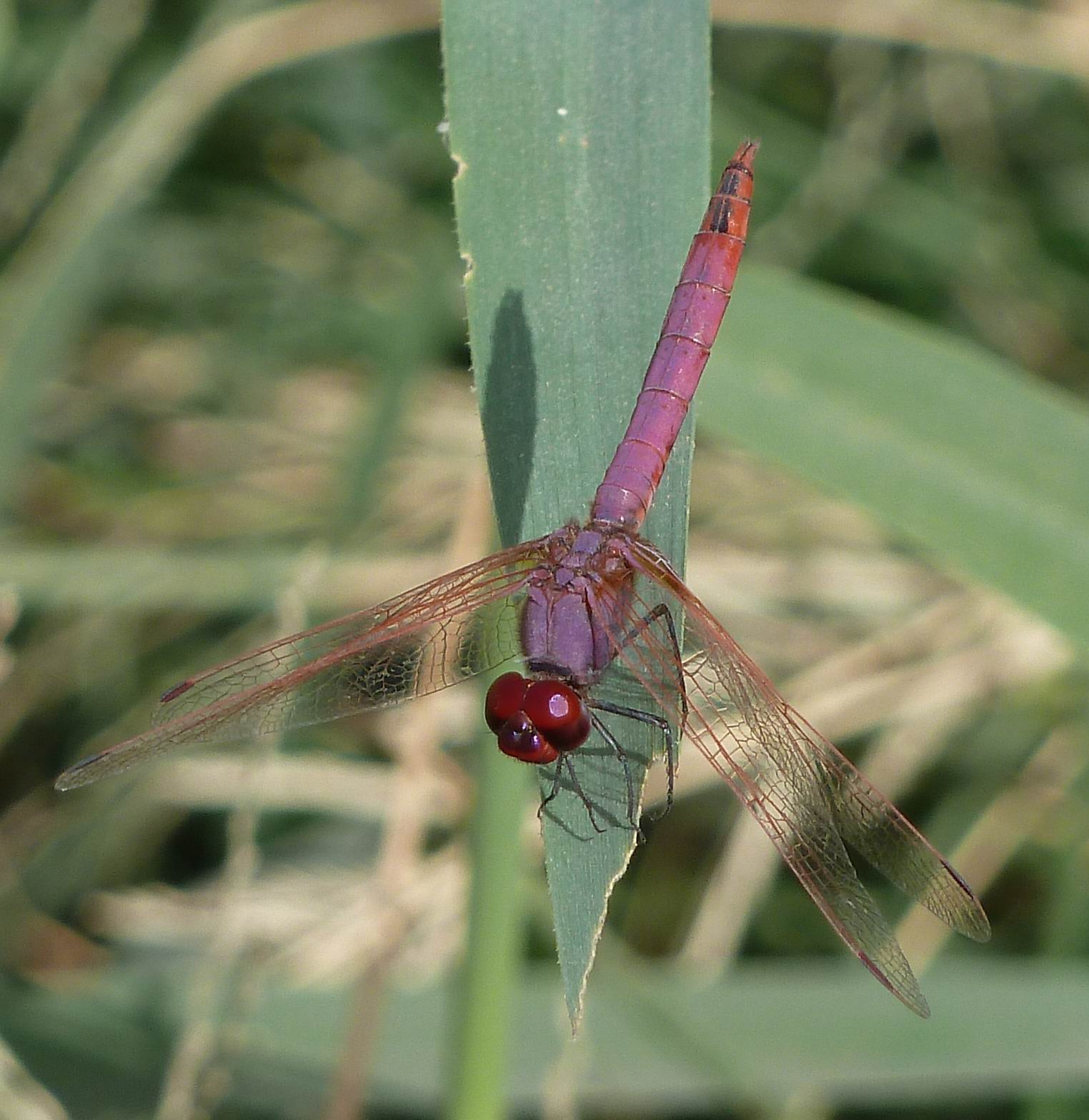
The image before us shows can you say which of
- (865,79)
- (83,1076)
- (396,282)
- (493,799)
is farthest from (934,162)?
(83,1076)

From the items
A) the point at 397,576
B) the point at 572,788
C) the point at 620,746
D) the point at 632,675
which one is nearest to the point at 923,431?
the point at 632,675

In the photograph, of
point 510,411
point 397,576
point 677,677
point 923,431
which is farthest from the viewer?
point 397,576

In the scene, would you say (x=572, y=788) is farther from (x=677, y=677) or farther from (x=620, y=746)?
(x=677, y=677)

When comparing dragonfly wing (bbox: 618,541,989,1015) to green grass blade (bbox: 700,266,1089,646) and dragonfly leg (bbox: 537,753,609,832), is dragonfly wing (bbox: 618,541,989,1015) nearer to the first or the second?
dragonfly leg (bbox: 537,753,609,832)

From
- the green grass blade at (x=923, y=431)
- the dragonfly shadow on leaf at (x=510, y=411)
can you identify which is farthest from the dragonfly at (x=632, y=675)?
the green grass blade at (x=923, y=431)

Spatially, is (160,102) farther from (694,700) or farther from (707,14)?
(694,700)

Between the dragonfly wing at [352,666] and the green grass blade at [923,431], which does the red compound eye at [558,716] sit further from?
the green grass blade at [923,431]
